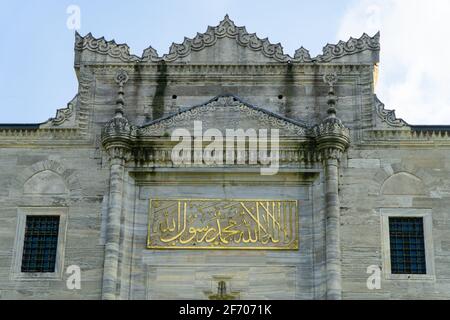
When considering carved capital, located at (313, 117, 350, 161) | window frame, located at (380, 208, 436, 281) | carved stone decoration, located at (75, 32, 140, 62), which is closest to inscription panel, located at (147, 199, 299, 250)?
carved capital, located at (313, 117, 350, 161)

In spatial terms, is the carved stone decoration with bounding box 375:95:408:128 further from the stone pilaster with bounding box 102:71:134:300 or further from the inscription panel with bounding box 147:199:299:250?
the stone pilaster with bounding box 102:71:134:300

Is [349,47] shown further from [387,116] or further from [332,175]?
[332,175]

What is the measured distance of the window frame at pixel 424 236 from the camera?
27.2m

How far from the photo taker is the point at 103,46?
1193 inches

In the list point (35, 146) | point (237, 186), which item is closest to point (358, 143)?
point (237, 186)

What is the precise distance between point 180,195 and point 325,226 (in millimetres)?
3964

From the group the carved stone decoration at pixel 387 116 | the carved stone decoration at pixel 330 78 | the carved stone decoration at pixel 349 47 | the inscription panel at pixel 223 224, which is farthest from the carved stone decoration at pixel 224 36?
the inscription panel at pixel 223 224

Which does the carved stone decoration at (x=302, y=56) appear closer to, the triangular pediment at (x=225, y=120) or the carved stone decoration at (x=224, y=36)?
the carved stone decoration at (x=224, y=36)

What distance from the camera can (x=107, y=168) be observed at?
94.2 ft

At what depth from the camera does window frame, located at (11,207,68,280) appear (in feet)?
90.4

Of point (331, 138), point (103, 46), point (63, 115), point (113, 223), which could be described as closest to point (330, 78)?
point (331, 138)

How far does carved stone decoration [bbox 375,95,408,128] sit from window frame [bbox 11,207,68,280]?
353 inches

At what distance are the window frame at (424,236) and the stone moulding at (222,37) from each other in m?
4.88

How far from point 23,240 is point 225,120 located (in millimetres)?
6317
